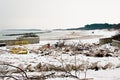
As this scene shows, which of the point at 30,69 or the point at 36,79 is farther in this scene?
the point at 30,69

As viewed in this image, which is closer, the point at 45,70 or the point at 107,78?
the point at 107,78

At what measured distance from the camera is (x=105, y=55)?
15.7 m

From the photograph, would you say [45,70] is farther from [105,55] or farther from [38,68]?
[105,55]

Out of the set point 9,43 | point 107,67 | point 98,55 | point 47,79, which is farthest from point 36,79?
point 9,43

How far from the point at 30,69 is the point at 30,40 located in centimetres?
2613

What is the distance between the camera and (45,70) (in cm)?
968

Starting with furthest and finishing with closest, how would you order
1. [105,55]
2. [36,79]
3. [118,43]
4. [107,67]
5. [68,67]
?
[118,43], [105,55], [107,67], [68,67], [36,79]

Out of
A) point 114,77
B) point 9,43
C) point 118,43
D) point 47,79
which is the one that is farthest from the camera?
point 9,43

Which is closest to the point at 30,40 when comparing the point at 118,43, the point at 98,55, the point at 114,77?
the point at 118,43

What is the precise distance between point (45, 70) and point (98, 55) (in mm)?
6531

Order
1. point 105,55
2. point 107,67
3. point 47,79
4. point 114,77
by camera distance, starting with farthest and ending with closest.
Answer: point 105,55, point 107,67, point 114,77, point 47,79

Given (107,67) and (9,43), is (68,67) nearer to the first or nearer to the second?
(107,67)

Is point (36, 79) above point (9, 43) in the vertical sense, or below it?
above

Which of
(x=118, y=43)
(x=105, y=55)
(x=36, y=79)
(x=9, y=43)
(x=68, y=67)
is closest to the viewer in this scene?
(x=36, y=79)
